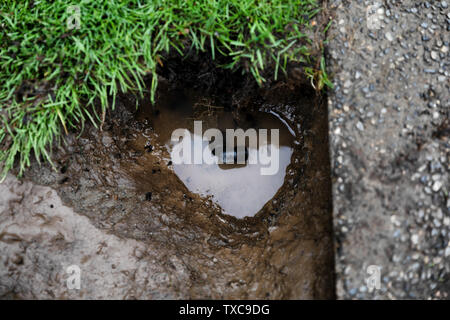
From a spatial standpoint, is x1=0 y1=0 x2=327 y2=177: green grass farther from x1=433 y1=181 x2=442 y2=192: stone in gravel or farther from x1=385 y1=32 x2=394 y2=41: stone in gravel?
x1=433 y1=181 x2=442 y2=192: stone in gravel

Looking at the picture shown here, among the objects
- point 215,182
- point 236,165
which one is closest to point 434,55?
point 236,165

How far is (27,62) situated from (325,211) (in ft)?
7.87

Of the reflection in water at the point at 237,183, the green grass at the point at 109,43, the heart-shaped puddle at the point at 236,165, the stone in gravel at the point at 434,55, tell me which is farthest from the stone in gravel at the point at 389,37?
the reflection in water at the point at 237,183

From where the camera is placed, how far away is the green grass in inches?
98.6

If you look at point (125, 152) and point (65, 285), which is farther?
point (125, 152)

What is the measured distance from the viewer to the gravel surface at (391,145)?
2402 millimetres

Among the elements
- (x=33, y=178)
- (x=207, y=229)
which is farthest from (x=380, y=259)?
(x=33, y=178)

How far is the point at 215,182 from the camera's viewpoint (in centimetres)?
318

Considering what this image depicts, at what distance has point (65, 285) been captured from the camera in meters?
2.61

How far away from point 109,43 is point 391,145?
210 cm

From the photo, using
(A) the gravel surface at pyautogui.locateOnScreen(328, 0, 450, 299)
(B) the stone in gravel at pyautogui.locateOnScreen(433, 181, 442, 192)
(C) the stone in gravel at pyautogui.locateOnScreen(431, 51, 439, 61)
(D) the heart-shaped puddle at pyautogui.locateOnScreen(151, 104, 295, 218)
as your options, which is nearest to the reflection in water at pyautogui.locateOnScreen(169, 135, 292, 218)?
(D) the heart-shaped puddle at pyautogui.locateOnScreen(151, 104, 295, 218)

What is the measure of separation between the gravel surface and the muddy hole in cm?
17

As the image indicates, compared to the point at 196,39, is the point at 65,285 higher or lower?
lower
